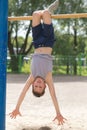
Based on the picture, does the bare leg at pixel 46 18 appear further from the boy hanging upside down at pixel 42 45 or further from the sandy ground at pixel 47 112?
the sandy ground at pixel 47 112

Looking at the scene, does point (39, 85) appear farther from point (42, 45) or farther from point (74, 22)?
point (74, 22)

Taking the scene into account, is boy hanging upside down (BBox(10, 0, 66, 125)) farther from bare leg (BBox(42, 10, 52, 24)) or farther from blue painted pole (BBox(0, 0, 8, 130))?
blue painted pole (BBox(0, 0, 8, 130))

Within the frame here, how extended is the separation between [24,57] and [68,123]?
18.2 m

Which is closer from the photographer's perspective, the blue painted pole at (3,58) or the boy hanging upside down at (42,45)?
the blue painted pole at (3,58)

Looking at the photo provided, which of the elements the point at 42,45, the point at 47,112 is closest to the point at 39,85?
the point at 42,45

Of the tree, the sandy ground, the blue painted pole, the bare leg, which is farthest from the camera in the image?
the tree

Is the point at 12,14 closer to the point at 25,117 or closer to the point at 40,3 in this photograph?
the point at 40,3

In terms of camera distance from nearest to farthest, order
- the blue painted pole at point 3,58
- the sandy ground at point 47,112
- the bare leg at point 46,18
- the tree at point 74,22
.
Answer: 1. the blue painted pole at point 3,58
2. the bare leg at point 46,18
3. the sandy ground at point 47,112
4. the tree at point 74,22

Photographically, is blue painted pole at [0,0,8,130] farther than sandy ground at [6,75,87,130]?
No

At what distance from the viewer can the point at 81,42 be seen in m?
29.2

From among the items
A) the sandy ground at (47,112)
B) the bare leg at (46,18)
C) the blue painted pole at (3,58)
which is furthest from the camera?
the sandy ground at (47,112)

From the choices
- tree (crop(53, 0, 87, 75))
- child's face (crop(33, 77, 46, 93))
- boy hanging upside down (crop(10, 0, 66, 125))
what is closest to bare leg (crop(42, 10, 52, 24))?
boy hanging upside down (crop(10, 0, 66, 125))

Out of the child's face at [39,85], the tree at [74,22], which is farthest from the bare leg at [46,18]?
the tree at [74,22]

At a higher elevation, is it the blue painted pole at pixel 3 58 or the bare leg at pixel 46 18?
the bare leg at pixel 46 18
